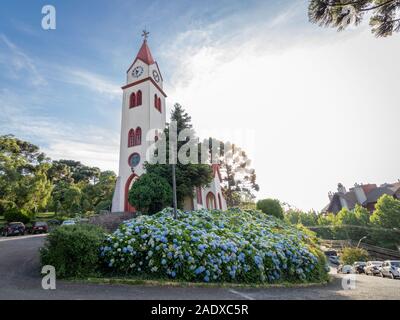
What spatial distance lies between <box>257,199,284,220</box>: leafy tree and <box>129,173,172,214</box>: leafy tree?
939 centimetres

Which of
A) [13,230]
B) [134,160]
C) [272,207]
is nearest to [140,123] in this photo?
[134,160]

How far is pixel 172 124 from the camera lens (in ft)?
58.6

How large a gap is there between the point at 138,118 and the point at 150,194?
463 inches

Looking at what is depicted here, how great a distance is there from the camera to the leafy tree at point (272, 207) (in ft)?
→ 64.9

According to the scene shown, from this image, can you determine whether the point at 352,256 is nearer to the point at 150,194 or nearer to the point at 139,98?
the point at 150,194

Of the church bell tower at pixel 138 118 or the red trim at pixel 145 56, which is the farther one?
the red trim at pixel 145 56

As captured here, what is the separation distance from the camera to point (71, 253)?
5.46m

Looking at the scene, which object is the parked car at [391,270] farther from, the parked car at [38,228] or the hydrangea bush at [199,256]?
the parked car at [38,228]

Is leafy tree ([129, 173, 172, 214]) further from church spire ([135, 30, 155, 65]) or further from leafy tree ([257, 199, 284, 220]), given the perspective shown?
church spire ([135, 30, 155, 65])

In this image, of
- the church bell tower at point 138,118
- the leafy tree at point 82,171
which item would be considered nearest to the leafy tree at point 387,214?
the church bell tower at point 138,118

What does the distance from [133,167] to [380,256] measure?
1292 inches

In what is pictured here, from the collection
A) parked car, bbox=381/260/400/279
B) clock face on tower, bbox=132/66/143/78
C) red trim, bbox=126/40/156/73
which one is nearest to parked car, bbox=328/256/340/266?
parked car, bbox=381/260/400/279

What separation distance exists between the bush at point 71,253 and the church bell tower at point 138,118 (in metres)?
15.6
